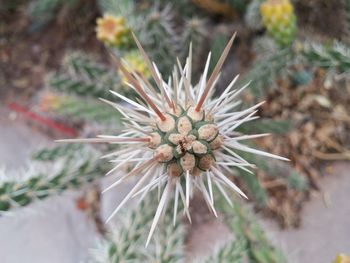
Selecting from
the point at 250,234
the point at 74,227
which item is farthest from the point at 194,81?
the point at 74,227

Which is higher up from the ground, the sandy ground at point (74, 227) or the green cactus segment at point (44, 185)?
the green cactus segment at point (44, 185)

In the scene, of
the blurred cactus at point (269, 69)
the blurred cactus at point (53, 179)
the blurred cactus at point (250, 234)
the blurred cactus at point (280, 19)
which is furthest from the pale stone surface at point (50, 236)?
the blurred cactus at point (280, 19)

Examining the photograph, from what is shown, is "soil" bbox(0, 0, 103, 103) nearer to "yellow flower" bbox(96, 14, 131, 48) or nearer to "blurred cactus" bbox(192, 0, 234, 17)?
"blurred cactus" bbox(192, 0, 234, 17)

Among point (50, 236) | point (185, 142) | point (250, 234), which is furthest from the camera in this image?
point (50, 236)

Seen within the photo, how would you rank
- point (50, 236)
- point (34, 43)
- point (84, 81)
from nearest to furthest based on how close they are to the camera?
point (84, 81) → point (50, 236) → point (34, 43)

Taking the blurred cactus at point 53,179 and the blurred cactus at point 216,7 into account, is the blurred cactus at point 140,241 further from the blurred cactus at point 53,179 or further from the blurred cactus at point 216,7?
the blurred cactus at point 216,7

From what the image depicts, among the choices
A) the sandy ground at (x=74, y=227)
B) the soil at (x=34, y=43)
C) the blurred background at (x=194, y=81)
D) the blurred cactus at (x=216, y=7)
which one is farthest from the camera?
the soil at (x=34, y=43)

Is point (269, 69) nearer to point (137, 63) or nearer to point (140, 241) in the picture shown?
point (137, 63)

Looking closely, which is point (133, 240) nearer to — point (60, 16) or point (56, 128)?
point (56, 128)
